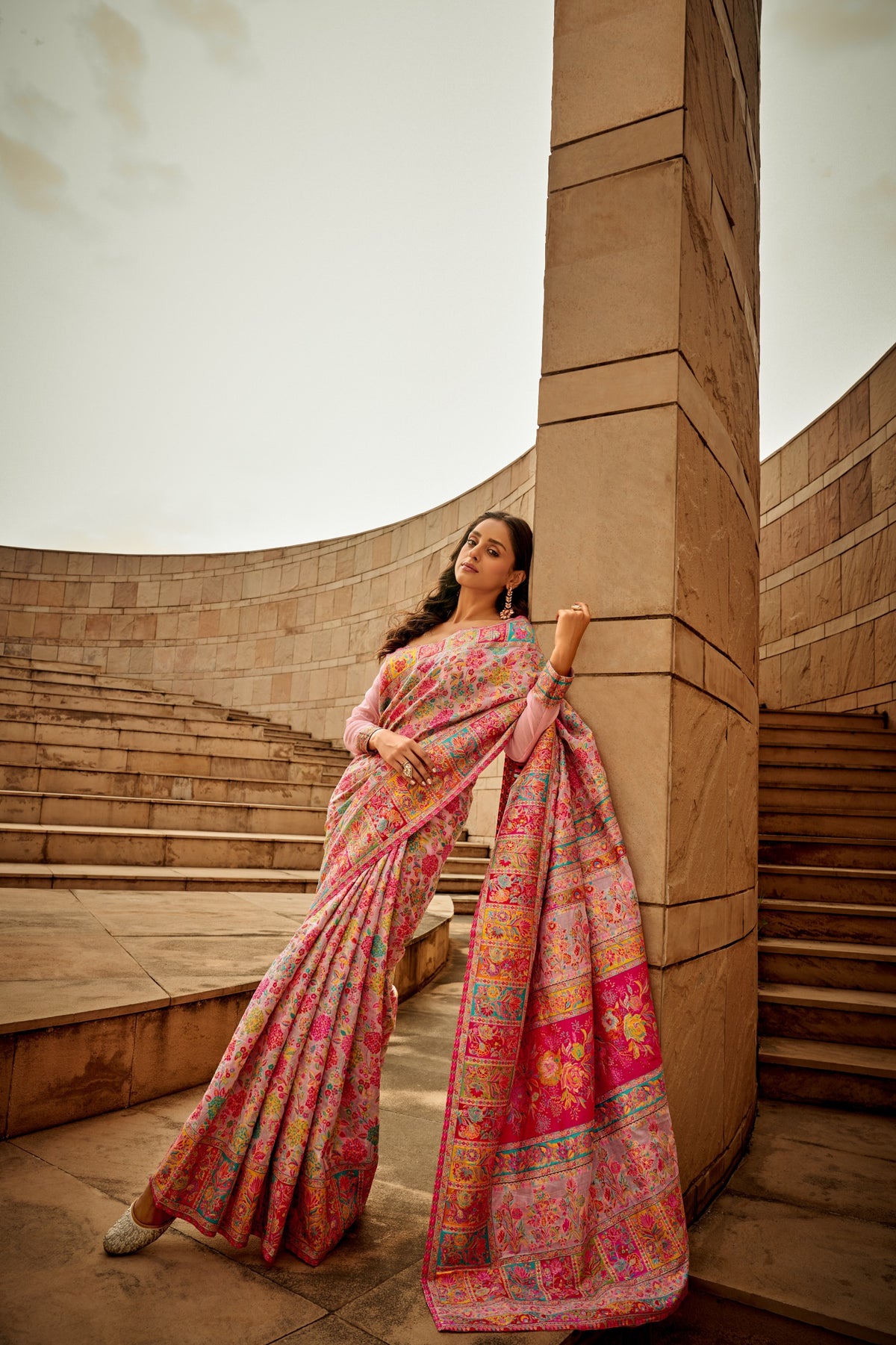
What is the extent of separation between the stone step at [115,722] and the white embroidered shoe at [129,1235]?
18.9 feet

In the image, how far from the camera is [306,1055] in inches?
64.9

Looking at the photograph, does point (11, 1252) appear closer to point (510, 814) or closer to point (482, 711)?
point (510, 814)

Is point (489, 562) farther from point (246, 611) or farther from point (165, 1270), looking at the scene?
point (246, 611)

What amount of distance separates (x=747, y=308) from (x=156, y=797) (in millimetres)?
5341

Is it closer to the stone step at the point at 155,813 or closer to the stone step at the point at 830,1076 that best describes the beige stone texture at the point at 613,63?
the stone step at the point at 830,1076

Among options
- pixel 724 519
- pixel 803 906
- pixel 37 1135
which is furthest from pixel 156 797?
pixel 724 519

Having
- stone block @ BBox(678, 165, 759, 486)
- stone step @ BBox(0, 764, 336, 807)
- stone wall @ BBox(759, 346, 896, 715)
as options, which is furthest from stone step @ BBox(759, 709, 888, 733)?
stone step @ BBox(0, 764, 336, 807)

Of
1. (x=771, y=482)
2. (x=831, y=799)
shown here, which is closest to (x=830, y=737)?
(x=831, y=799)

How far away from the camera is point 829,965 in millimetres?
3217

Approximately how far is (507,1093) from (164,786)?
529 centimetres

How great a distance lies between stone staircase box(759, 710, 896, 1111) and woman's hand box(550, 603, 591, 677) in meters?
1.97

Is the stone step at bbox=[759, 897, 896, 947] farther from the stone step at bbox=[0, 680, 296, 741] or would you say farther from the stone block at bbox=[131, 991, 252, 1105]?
the stone step at bbox=[0, 680, 296, 741]

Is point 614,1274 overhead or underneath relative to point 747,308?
underneath

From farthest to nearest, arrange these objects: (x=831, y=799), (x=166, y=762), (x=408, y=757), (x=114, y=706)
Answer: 1. (x=114, y=706)
2. (x=166, y=762)
3. (x=831, y=799)
4. (x=408, y=757)
